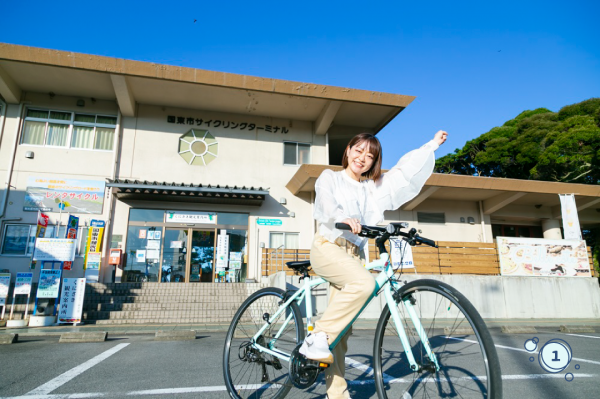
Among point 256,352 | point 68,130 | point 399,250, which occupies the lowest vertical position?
point 256,352

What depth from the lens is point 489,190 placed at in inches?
584

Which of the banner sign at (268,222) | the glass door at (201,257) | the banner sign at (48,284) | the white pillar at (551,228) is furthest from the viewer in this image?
the white pillar at (551,228)

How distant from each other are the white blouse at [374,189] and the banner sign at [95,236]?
11834mm

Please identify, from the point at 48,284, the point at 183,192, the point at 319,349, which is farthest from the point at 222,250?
the point at 319,349

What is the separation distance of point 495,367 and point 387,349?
2.48 feet

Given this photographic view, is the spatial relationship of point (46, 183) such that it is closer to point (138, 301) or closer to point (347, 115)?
point (138, 301)

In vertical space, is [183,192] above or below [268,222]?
above

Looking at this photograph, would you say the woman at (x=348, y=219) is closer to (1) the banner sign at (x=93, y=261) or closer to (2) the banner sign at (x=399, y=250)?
(2) the banner sign at (x=399, y=250)

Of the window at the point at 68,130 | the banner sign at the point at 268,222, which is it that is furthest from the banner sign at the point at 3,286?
the banner sign at the point at 268,222

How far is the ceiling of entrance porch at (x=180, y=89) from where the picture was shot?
12359 mm

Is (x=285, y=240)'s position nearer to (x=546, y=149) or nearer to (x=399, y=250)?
(x=399, y=250)

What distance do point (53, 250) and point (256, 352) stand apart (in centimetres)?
898

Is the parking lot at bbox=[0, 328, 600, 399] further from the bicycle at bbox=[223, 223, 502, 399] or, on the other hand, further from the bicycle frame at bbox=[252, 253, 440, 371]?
the bicycle frame at bbox=[252, 253, 440, 371]

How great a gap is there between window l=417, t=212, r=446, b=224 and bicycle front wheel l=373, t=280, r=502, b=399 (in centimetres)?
1454
